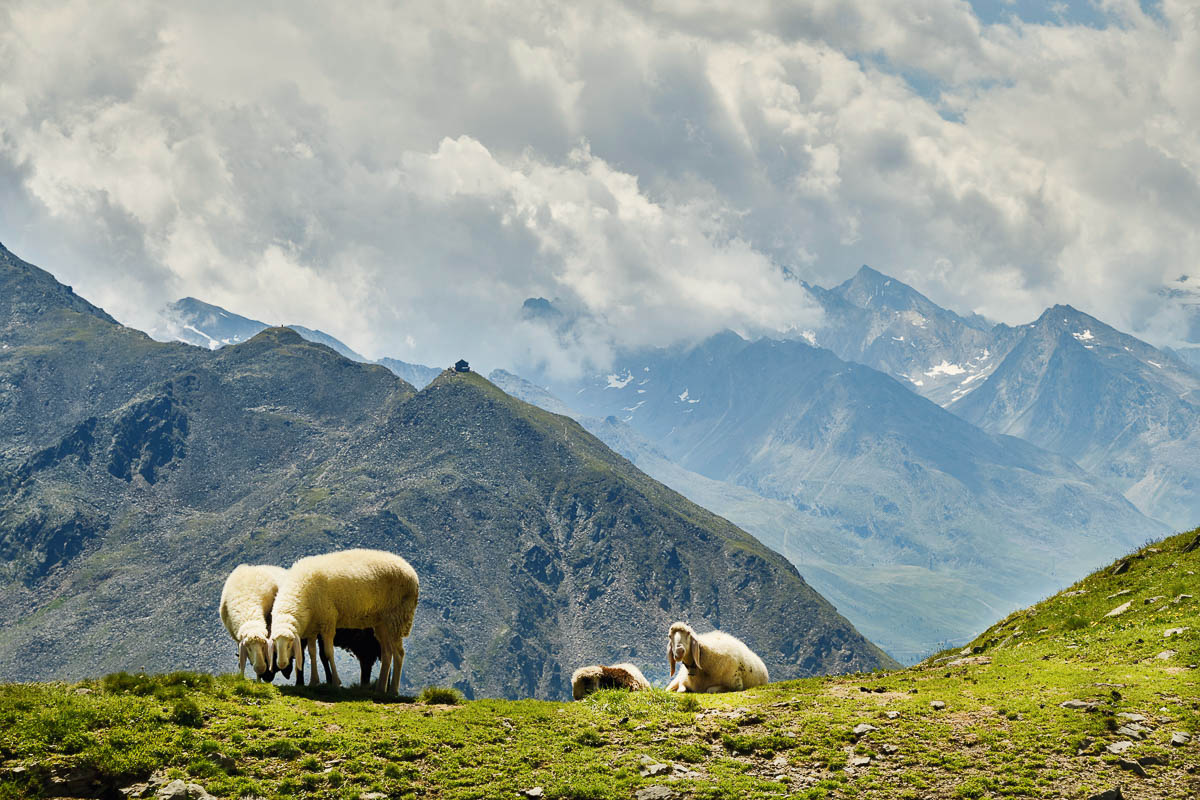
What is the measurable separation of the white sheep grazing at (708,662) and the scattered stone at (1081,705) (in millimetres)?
13218

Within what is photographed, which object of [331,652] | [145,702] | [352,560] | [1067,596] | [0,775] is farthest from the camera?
[1067,596]

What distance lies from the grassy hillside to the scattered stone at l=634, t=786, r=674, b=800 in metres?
0.07

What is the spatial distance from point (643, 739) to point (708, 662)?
11545 mm

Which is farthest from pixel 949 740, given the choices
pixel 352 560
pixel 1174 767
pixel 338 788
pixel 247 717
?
pixel 352 560

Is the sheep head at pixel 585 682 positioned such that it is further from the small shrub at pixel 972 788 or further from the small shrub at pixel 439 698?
the small shrub at pixel 972 788

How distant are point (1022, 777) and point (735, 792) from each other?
290 inches

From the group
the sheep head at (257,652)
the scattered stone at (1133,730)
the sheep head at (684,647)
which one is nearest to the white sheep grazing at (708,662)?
the sheep head at (684,647)

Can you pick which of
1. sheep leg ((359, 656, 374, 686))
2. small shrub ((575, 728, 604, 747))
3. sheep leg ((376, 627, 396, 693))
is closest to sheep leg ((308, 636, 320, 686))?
sheep leg ((376, 627, 396, 693))

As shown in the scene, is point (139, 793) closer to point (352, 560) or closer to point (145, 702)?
point (145, 702)

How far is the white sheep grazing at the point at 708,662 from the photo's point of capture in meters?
36.7

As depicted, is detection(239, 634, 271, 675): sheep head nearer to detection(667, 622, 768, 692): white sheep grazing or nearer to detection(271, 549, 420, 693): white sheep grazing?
detection(271, 549, 420, 693): white sheep grazing

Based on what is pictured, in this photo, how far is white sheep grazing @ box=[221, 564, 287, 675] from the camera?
30562 millimetres

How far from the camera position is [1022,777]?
885 inches

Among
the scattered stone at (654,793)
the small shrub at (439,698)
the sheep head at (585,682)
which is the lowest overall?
the scattered stone at (654,793)
